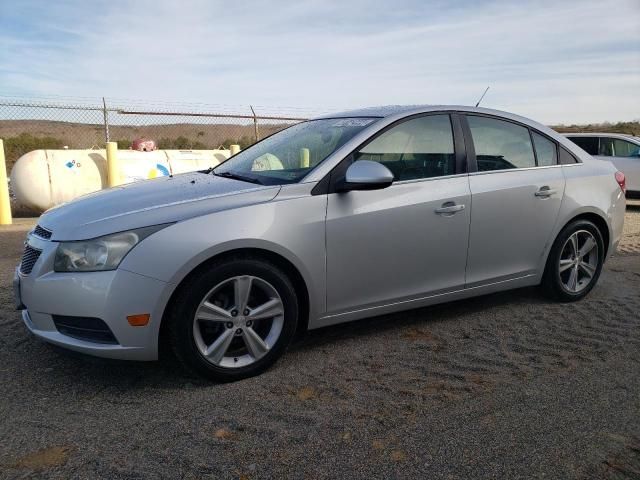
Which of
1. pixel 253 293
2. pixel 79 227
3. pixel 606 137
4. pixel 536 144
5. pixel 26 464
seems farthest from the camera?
pixel 606 137

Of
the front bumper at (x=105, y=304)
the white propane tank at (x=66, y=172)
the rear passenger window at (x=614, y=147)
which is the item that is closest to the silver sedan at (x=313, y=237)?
the front bumper at (x=105, y=304)

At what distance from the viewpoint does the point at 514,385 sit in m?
3.29

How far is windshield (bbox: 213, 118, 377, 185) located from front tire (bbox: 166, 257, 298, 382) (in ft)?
2.31

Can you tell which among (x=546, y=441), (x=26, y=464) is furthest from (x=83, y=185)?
(x=546, y=441)

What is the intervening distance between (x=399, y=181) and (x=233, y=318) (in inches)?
58.4

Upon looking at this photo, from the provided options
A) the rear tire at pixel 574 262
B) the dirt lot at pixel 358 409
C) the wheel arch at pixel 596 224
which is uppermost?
the wheel arch at pixel 596 224

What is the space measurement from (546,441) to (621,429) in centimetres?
44

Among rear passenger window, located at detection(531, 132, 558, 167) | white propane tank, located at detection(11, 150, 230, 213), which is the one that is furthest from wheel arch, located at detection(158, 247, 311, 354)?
white propane tank, located at detection(11, 150, 230, 213)

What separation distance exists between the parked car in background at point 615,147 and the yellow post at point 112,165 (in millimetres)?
9624

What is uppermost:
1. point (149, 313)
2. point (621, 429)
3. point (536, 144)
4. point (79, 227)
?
point (536, 144)

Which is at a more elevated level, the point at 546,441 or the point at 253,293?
the point at 253,293

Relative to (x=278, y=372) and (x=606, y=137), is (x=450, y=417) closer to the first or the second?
(x=278, y=372)

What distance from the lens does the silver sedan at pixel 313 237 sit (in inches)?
121

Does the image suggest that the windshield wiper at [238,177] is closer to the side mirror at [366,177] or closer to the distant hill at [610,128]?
the side mirror at [366,177]
